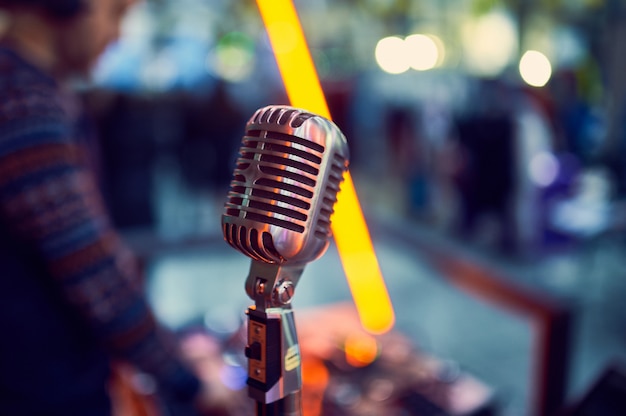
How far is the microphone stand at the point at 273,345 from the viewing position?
2.04ft

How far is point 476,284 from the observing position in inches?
83.7

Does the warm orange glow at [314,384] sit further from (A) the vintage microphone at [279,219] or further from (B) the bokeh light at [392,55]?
(B) the bokeh light at [392,55]

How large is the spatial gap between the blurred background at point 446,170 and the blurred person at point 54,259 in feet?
2.69

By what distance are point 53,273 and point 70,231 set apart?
92 mm

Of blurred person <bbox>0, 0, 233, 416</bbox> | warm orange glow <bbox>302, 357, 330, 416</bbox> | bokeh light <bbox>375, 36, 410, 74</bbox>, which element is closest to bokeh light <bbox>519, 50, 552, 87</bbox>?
bokeh light <bbox>375, 36, 410, 74</bbox>

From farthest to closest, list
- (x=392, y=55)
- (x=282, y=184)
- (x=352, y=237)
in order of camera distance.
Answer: (x=392, y=55)
(x=352, y=237)
(x=282, y=184)

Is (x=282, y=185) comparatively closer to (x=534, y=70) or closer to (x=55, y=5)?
(x=55, y=5)

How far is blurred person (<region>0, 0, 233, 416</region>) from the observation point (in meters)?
1.14

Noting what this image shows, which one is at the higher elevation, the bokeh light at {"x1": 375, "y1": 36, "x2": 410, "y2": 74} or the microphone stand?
the microphone stand

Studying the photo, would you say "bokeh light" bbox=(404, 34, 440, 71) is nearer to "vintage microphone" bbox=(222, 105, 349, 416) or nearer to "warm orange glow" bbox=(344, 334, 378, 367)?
"warm orange glow" bbox=(344, 334, 378, 367)

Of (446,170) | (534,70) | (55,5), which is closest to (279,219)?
(55,5)

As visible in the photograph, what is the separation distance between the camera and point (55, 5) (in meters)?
1.30

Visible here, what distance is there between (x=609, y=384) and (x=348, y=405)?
28.1 inches

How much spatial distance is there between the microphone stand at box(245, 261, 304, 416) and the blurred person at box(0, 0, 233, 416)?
0.67m
